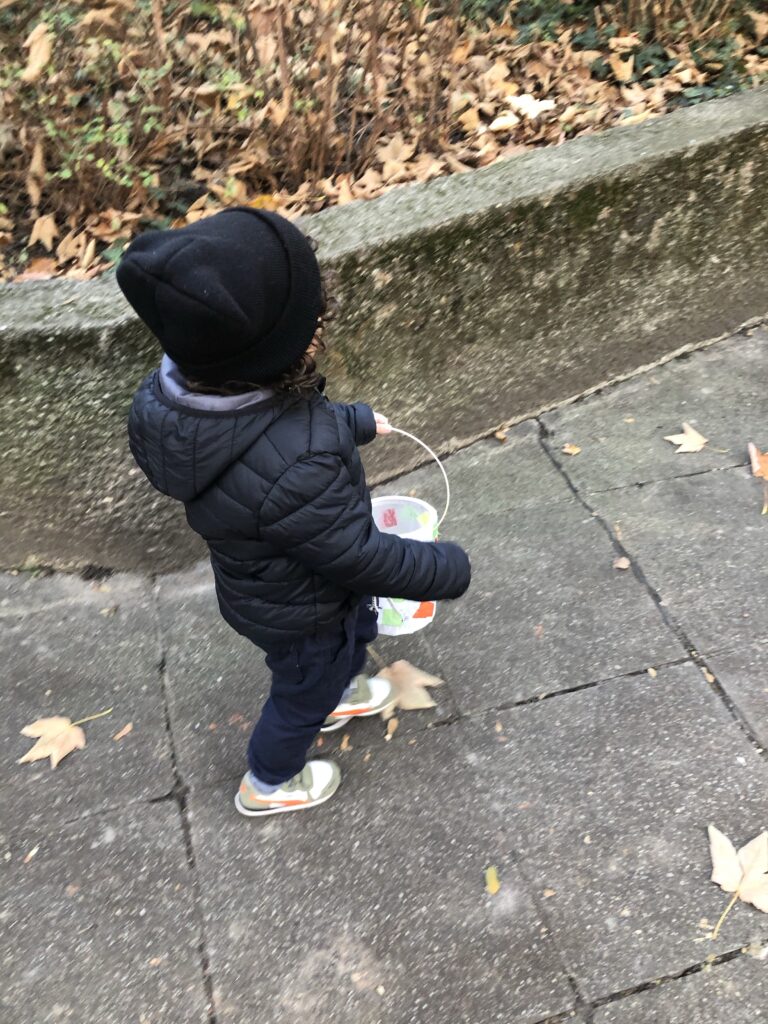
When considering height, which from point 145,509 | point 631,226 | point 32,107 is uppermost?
point 32,107

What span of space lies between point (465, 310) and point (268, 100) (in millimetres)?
1123

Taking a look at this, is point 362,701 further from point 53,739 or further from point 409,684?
point 53,739

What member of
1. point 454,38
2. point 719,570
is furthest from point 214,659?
point 454,38

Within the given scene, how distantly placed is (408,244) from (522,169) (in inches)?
23.2

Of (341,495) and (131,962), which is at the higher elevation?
(341,495)

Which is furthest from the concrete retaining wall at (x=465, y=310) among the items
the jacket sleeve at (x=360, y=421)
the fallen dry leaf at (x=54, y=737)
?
the jacket sleeve at (x=360, y=421)

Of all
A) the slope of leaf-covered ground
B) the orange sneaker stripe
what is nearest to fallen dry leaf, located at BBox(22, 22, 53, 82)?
the slope of leaf-covered ground

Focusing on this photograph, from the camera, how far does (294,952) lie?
1905 mm

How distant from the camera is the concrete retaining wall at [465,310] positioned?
2.47 meters

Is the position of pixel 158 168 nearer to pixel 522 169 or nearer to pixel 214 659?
pixel 522 169

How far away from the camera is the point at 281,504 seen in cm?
153

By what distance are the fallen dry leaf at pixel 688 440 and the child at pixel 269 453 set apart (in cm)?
155

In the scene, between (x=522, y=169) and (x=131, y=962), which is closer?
(x=131, y=962)

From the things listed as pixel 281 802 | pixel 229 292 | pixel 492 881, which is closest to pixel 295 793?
pixel 281 802
